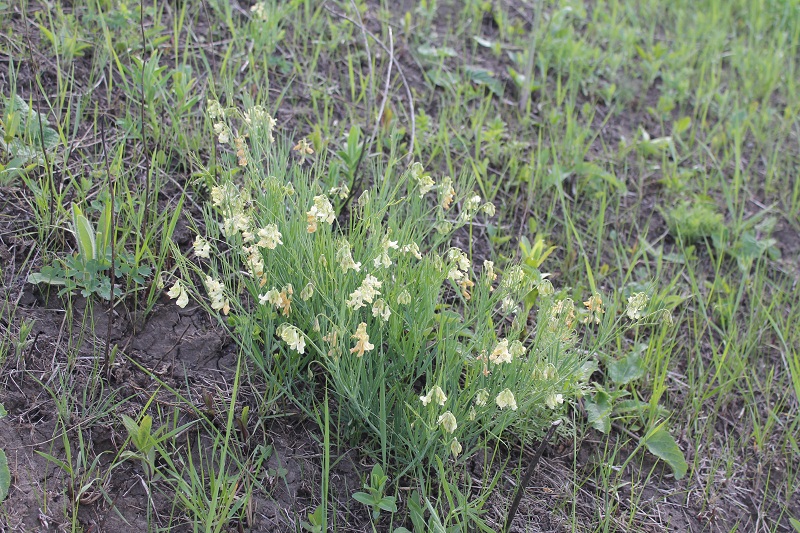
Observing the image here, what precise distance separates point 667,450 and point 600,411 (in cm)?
24

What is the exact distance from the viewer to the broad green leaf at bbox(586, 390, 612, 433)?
90.5 inches

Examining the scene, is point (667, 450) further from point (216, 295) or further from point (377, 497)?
point (216, 295)

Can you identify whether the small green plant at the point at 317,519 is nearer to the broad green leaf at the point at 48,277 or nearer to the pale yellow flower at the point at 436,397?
the pale yellow flower at the point at 436,397

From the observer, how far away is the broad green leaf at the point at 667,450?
2275mm

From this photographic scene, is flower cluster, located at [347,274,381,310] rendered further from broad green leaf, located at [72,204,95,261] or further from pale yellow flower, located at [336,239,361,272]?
broad green leaf, located at [72,204,95,261]

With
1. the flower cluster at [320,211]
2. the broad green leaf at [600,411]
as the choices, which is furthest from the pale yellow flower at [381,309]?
the broad green leaf at [600,411]

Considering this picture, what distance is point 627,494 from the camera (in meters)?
2.22

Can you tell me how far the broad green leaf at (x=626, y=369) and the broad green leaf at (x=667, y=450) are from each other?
0.21m

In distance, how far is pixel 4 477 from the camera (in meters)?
1.71

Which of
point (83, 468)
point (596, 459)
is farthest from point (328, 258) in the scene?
point (596, 459)

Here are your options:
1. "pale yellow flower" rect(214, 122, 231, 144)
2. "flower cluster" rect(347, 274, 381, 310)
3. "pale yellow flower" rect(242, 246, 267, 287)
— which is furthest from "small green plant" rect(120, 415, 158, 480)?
"pale yellow flower" rect(214, 122, 231, 144)

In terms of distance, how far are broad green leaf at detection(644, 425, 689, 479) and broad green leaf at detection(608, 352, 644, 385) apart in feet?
0.67

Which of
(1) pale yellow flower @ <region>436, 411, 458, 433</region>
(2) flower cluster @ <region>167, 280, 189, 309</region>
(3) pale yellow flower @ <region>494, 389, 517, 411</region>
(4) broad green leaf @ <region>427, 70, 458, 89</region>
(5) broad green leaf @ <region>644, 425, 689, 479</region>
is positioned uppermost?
(2) flower cluster @ <region>167, 280, 189, 309</region>

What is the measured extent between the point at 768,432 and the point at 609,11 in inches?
113
